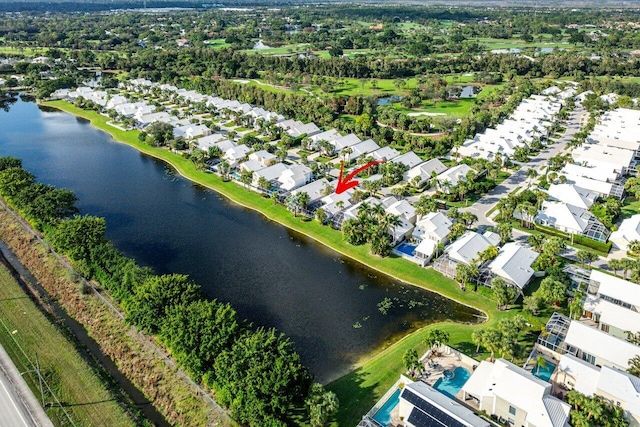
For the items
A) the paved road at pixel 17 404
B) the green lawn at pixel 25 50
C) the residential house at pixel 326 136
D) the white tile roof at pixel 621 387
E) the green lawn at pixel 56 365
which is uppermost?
the white tile roof at pixel 621 387

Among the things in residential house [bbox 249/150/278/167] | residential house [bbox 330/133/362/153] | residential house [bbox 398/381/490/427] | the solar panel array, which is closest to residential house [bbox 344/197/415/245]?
residential house [bbox 249/150/278/167]

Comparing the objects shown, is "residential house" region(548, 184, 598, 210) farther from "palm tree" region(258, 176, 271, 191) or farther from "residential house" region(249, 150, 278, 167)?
"residential house" region(249, 150, 278, 167)

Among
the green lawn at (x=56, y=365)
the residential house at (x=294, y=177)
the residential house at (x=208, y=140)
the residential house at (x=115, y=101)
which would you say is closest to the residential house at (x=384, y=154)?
the residential house at (x=294, y=177)

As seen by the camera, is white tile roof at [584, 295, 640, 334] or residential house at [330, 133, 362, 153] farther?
residential house at [330, 133, 362, 153]

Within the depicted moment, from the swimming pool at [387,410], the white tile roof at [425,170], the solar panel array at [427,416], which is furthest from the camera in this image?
the white tile roof at [425,170]

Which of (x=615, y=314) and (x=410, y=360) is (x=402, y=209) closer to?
(x=615, y=314)

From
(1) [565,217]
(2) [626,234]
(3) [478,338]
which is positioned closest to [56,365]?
(3) [478,338]

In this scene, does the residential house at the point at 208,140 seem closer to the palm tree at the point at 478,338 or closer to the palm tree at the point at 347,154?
the palm tree at the point at 347,154
